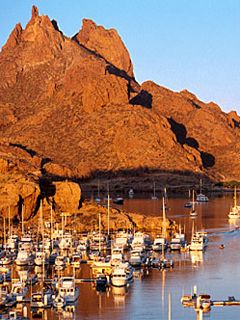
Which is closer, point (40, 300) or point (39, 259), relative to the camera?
point (40, 300)

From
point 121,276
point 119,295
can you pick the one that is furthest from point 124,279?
point 119,295

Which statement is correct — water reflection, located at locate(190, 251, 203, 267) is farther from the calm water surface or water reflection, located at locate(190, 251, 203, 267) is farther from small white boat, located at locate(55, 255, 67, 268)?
small white boat, located at locate(55, 255, 67, 268)

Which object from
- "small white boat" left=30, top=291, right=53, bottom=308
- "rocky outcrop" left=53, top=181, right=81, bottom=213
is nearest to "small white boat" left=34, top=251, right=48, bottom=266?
"small white boat" left=30, top=291, right=53, bottom=308

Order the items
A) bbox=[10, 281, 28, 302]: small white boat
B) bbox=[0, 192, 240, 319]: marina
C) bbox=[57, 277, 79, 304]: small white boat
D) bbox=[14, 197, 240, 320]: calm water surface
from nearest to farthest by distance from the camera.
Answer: bbox=[14, 197, 240, 320]: calm water surface
bbox=[0, 192, 240, 319]: marina
bbox=[10, 281, 28, 302]: small white boat
bbox=[57, 277, 79, 304]: small white boat

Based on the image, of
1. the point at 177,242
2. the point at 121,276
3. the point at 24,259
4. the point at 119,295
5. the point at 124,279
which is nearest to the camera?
the point at 119,295

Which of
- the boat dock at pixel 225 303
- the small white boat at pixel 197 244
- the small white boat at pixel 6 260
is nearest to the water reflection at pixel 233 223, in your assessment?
the small white boat at pixel 197 244

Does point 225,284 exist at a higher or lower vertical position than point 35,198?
lower

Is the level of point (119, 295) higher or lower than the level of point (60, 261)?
lower

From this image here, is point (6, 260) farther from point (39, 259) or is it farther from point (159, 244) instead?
point (159, 244)

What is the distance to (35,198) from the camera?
319 ft

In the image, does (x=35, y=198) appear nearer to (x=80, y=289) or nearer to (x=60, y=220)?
(x=60, y=220)

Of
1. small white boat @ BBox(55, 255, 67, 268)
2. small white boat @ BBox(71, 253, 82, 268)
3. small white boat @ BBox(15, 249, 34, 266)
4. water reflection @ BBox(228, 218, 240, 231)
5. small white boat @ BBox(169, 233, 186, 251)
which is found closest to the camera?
small white boat @ BBox(55, 255, 67, 268)

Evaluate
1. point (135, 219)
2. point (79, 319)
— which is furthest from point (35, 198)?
point (79, 319)

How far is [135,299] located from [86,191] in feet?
413
